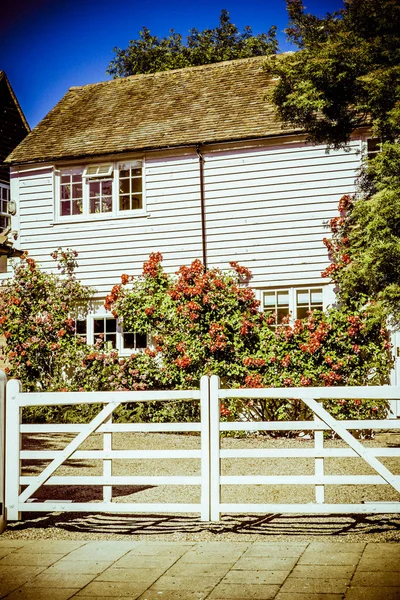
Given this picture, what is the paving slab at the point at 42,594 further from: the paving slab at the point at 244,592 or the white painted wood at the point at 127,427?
the white painted wood at the point at 127,427

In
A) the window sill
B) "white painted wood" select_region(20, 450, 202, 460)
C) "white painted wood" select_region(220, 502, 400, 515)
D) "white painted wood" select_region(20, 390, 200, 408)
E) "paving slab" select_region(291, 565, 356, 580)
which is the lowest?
"paving slab" select_region(291, 565, 356, 580)

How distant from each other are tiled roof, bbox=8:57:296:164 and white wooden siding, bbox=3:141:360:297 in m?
0.51

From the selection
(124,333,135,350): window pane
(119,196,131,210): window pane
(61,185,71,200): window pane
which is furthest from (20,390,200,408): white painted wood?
(61,185,71,200): window pane

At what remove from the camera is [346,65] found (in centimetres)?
1364

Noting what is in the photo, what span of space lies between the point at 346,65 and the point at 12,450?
30.4 ft

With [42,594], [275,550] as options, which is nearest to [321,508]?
[275,550]

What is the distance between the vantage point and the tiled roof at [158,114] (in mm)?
17734

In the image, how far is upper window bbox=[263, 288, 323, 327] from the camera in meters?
16.3

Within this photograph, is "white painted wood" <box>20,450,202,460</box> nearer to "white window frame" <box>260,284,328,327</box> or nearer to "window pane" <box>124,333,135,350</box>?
"white window frame" <box>260,284,328,327</box>

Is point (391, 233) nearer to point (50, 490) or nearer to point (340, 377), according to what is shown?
point (340, 377)

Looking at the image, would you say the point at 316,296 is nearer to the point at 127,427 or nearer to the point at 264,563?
the point at 127,427

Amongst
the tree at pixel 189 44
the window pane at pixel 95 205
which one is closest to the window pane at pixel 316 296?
the window pane at pixel 95 205

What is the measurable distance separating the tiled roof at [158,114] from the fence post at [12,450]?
1088cm

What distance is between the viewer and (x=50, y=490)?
10.1 m
